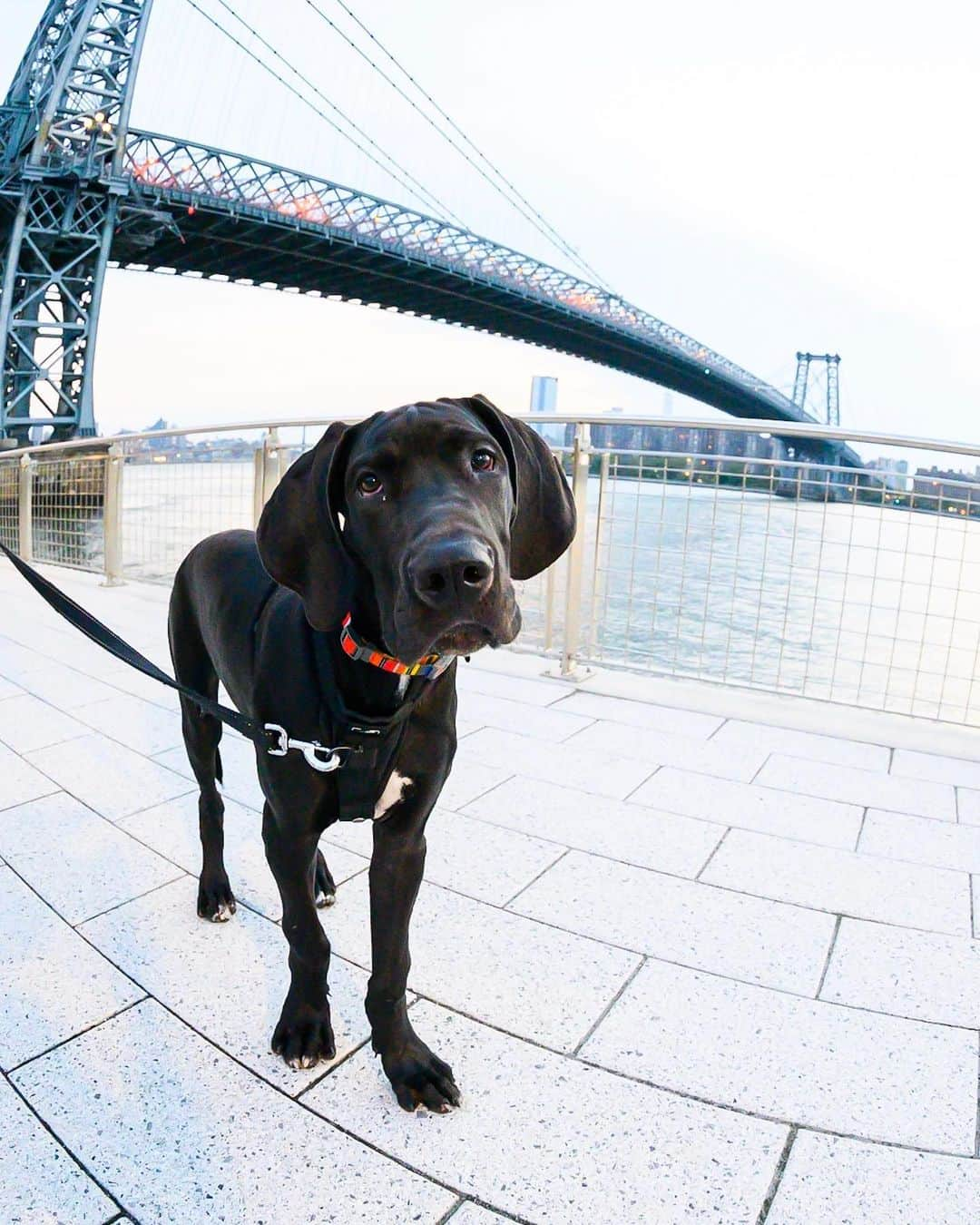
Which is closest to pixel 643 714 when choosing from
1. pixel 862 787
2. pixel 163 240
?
pixel 862 787

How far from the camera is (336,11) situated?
3441 cm

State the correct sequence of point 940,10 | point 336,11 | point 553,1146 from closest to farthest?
point 553,1146
point 940,10
point 336,11

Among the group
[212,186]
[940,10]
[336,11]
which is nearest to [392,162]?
[336,11]

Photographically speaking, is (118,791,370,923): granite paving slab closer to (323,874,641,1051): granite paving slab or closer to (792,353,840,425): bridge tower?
(323,874,641,1051): granite paving slab

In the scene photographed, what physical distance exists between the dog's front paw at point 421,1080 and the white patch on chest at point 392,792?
0.38 metres

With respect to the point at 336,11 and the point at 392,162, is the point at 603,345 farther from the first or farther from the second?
the point at 336,11

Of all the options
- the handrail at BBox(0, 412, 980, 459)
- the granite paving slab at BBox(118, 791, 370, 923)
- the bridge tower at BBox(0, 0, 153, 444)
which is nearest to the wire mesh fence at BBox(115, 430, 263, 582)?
the handrail at BBox(0, 412, 980, 459)

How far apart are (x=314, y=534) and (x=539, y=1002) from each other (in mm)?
979

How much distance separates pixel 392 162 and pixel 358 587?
44.2 metres

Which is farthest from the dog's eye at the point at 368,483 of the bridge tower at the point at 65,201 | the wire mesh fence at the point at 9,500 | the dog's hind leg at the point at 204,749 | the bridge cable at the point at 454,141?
the bridge cable at the point at 454,141

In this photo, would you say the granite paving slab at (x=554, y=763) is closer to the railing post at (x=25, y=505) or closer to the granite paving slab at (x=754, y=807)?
the granite paving slab at (x=754, y=807)

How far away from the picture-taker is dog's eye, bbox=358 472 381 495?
3.68ft

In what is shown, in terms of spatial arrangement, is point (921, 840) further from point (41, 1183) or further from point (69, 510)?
point (69, 510)

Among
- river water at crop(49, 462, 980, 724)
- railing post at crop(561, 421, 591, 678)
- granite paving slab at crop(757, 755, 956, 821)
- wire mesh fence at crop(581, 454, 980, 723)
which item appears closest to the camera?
granite paving slab at crop(757, 755, 956, 821)
